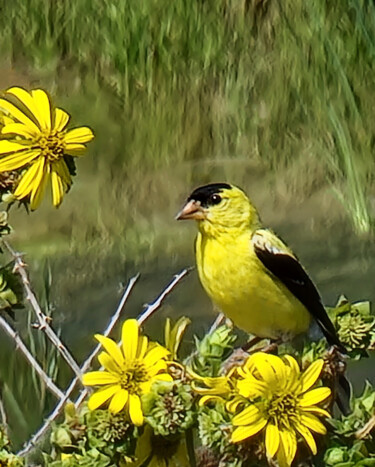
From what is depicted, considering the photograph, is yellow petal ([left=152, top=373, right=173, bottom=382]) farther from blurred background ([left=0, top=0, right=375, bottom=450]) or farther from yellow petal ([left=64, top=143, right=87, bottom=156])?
blurred background ([left=0, top=0, right=375, bottom=450])

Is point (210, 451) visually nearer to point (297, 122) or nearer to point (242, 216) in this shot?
point (242, 216)

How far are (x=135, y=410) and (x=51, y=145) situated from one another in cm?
21

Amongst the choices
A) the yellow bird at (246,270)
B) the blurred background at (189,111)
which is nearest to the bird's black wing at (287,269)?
the yellow bird at (246,270)

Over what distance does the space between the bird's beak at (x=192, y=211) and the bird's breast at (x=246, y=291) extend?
35 millimetres

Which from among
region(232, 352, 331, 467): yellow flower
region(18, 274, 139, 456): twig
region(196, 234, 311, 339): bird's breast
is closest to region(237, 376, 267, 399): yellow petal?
region(232, 352, 331, 467): yellow flower

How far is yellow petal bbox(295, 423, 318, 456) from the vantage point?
94cm

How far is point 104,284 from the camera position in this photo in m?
2.96

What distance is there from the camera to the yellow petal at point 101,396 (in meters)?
0.96

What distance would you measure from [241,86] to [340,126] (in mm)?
363

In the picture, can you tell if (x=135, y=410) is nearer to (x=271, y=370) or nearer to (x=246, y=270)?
(x=271, y=370)

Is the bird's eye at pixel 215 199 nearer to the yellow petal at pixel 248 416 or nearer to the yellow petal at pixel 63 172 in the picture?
the yellow petal at pixel 63 172

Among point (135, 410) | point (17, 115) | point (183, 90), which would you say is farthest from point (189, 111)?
point (135, 410)

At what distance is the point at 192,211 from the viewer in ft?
4.42

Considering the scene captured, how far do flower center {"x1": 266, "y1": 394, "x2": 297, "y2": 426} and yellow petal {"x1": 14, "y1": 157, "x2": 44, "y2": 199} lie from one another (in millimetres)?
230
